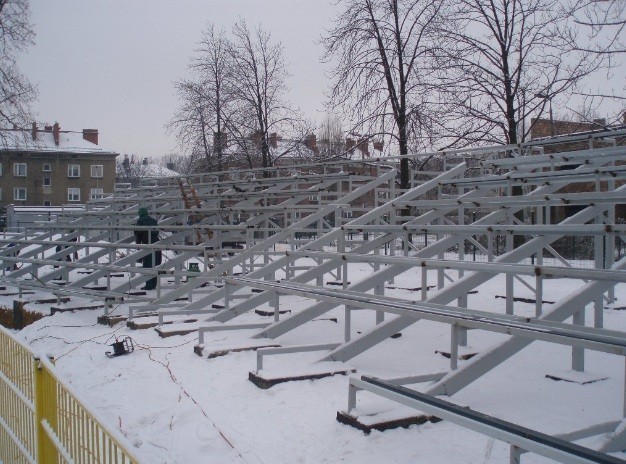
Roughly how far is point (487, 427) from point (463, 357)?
10.8ft

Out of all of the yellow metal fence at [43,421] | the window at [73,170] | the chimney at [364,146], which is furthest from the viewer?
the window at [73,170]

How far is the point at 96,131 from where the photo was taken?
61.5 meters

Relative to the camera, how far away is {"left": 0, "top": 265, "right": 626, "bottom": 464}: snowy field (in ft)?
15.2

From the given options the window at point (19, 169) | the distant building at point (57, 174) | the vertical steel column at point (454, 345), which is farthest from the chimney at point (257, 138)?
the window at point (19, 169)

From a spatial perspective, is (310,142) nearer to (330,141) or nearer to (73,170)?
(330,141)

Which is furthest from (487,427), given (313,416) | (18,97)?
(18,97)

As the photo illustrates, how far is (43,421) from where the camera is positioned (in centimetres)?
382

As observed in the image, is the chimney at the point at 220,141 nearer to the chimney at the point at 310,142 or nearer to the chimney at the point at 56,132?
the chimney at the point at 310,142

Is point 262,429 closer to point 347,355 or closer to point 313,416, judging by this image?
point 313,416

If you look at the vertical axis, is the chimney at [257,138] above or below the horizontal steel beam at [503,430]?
above

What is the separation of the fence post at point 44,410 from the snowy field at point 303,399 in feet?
1.64

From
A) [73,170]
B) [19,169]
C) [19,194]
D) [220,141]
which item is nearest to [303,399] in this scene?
[220,141]

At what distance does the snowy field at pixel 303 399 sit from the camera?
4621 millimetres

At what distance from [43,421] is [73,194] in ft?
192
